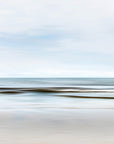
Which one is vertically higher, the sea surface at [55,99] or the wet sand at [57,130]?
the sea surface at [55,99]

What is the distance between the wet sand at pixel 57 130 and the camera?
4.94 m

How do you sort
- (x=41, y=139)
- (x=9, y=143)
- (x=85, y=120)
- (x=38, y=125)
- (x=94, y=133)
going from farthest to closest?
(x=85, y=120) → (x=38, y=125) → (x=94, y=133) → (x=41, y=139) → (x=9, y=143)

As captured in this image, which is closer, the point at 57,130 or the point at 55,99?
the point at 57,130

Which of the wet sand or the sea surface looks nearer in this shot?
the wet sand

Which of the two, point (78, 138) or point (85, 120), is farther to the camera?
point (85, 120)

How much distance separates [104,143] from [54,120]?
259cm

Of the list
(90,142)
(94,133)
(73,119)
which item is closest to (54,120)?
(73,119)

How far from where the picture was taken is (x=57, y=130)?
5754 mm

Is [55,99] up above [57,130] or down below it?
above

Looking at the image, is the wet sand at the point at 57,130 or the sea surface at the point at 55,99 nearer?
the wet sand at the point at 57,130

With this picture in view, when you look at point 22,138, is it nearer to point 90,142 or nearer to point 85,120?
point 90,142

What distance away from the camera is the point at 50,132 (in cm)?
559

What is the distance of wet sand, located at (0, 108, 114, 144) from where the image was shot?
494 centimetres

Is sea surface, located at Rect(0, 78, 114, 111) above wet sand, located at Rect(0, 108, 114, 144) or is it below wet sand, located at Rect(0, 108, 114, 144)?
above
